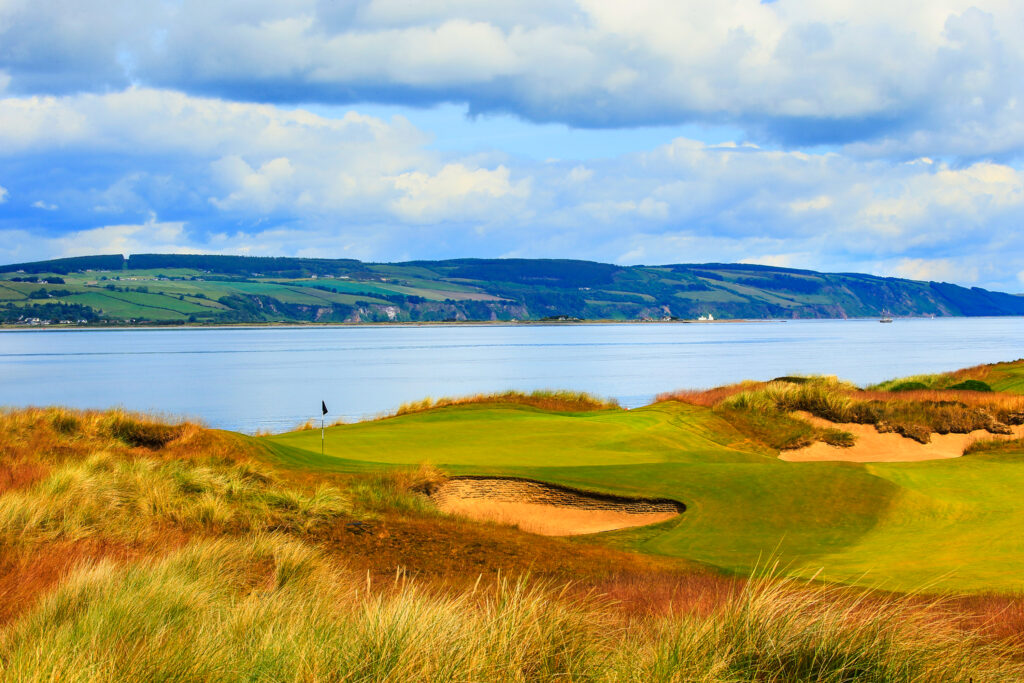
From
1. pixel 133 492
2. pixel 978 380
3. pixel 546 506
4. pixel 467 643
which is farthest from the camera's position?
pixel 978 380

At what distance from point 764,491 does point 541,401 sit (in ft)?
56.3

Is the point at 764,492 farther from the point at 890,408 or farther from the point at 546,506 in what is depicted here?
the point at 890,408

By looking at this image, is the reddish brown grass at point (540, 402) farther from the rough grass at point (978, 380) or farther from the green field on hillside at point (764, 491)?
the rough grass at point (978, 380)

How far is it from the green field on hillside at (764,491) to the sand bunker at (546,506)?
0.23 metres

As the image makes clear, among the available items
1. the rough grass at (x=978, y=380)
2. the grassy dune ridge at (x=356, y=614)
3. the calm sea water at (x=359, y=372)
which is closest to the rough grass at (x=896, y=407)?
the rough grass at (x=978, y=380)

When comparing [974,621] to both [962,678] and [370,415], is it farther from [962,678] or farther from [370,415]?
[370,415]

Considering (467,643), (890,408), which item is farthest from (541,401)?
(467,643)

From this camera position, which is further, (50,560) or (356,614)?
(50,560)

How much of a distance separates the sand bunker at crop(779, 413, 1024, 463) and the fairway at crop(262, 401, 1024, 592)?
1.38m

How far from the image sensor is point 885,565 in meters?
10.3

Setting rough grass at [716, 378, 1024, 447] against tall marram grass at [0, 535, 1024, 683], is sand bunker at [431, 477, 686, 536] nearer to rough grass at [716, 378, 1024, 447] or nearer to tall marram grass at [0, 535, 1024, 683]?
tall marram grass at [0, 535, 1024, 683]

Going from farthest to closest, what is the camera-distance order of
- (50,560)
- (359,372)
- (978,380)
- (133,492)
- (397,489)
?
1. (359,372)
2. (978,380)
3. (397,489)
4. (133,492)
5. (50,560)

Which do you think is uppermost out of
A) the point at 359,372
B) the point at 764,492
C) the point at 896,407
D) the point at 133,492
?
the point at 133,492

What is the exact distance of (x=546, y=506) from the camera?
15.5m
